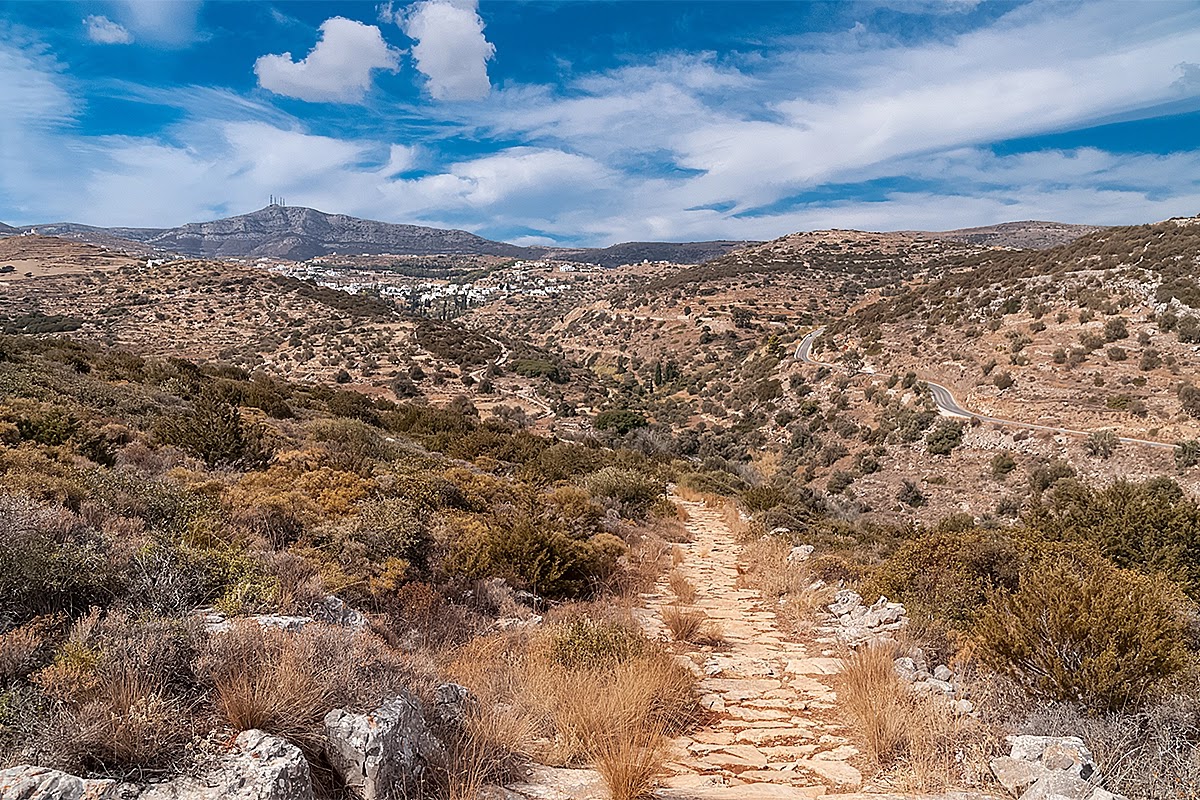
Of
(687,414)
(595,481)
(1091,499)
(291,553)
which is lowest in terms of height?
(687,414)

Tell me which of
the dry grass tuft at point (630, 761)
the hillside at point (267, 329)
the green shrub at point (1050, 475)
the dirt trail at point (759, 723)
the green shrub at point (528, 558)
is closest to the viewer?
the dry grass tuft at point (630, 761)

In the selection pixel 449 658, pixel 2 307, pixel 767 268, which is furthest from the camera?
pixel 767 268

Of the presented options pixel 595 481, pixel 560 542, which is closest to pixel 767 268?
pixel 595 481

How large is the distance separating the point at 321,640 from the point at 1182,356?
41535mm

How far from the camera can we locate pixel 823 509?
2577 cm

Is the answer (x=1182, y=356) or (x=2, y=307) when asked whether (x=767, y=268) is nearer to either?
(x=1182, y=356)

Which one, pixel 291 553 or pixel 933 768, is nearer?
pixel 933 768

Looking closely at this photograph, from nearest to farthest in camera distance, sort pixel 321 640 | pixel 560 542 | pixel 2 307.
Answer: pixel 321 640 < pixel 560 542 < pixel 2 307

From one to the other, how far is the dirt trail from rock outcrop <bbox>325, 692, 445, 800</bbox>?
149 cm

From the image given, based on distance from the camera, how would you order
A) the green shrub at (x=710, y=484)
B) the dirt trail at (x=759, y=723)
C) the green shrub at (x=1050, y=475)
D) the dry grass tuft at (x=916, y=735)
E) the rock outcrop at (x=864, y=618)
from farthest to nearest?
1. the green shrub at (x=1050, y=475)
2. the green shrub at (x=710, y=484)
3. the rock outcrop at (x=864, y=618)
4. the dirt trail at (x=759, y=723)
5. the dry grass tuft at (x=916, y=735)

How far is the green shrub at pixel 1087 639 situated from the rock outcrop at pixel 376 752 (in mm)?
4227

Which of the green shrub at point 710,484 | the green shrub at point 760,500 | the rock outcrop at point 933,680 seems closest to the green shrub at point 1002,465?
the green shrub at point 710,484

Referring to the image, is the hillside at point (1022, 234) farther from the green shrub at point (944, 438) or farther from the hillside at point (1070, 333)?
the green shrub at point (944, 438)

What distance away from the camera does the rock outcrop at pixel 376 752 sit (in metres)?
3.04
